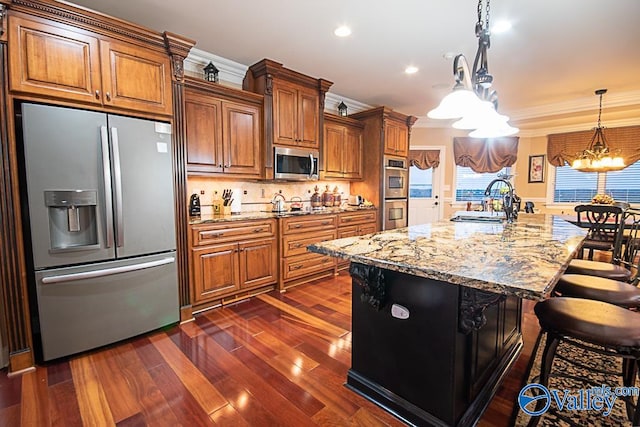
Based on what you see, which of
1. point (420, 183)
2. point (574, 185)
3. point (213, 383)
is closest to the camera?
point (213, 383)

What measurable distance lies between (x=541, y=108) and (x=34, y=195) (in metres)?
6.86

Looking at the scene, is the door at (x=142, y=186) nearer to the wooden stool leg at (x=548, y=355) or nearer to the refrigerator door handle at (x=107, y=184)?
the refrigerator door handle at (x=107, y=184)

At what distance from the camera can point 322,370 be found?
200 cm

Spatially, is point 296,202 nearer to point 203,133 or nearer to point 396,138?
point 203,133

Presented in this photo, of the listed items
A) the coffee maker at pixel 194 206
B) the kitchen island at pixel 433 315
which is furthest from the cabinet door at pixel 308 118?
the kitchen island at pixel 433 315

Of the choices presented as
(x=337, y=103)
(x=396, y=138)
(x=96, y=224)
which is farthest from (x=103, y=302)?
(x=396, y=138)

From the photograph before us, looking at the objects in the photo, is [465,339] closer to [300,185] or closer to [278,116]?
[278,116]

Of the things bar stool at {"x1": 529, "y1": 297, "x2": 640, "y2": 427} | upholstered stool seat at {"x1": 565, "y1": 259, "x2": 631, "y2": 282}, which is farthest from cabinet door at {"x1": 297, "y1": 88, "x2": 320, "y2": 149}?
bar stool at {"x1": 529, "y1": 297, "x2": 640, "y2": 427}

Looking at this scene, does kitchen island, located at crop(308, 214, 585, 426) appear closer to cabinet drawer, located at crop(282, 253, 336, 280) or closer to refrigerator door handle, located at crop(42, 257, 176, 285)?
refrigerator door handle, located at crop(42, 257, 176, 285)

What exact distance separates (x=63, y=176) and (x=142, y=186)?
474mm

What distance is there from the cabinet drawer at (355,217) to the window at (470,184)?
9.45ft

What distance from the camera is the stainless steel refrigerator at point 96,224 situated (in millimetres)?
1973

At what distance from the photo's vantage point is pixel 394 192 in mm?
5066

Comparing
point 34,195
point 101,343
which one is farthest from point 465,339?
point 34,195
